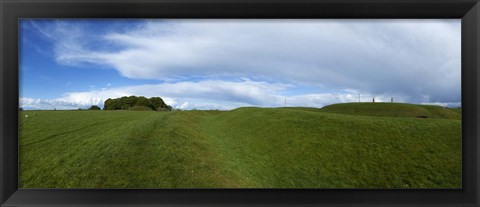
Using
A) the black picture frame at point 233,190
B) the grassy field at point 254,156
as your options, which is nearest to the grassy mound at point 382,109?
the grassy field at point 254,156

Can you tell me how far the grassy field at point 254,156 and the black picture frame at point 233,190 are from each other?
45 cm

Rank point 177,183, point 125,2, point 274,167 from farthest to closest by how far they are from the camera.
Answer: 1. point 274,167
2. point 177,183
3. point 125,2

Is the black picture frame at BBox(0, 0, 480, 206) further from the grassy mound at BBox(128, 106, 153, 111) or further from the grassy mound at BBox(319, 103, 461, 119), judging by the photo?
the grassy mound at BBox(319, 103, 461, 119)

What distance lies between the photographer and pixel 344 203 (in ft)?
8.45

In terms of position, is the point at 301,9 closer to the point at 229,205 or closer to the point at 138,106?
the point at 229,205

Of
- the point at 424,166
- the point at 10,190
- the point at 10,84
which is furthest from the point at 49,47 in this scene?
the point at 424,166

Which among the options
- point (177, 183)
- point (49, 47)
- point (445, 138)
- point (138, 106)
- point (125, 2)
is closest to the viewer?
point (125, 2)

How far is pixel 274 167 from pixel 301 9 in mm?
4826

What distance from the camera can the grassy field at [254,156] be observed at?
417 centimetres

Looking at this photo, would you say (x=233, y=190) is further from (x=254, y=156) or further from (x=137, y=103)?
(x=137, y=103)

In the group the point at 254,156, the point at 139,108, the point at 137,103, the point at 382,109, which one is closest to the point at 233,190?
the point at 254,156

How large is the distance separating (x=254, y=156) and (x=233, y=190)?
484 cm

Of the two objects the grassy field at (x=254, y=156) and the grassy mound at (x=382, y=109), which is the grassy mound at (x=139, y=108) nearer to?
the grassy field at (x=254, y=156)

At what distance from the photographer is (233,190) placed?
2637mm
